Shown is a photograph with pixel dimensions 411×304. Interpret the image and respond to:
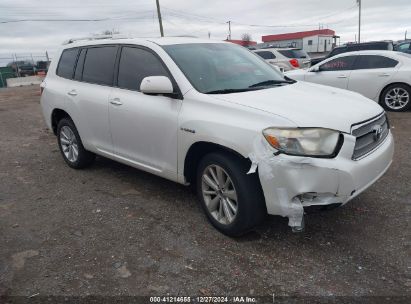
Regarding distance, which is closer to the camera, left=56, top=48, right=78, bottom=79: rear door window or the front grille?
the front grille

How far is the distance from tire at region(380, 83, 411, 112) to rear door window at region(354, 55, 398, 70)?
1.73ft

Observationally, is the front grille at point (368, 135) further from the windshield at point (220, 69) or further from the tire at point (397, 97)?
the tire at point (397, 97)

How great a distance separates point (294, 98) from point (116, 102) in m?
2.06

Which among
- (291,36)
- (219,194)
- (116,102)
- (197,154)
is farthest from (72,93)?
(291,36)

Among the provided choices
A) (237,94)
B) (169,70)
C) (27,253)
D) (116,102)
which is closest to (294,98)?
(237,94)

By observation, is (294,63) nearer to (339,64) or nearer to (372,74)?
(339,64)

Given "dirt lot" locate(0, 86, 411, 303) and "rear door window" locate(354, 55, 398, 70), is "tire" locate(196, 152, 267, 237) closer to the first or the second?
"dirt lot" locate(0, 86, 411, 303)

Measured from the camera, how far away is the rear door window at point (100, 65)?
479 cm

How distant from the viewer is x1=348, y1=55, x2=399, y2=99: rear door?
9219mm

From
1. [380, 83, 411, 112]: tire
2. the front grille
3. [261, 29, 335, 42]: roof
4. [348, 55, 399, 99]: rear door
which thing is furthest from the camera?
[261, 29, 335, 42]: roof

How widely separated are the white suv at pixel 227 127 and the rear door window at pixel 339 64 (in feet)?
19.1

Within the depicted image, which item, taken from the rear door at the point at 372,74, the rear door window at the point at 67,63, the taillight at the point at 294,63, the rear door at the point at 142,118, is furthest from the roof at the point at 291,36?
the rear door at the point at 142,118

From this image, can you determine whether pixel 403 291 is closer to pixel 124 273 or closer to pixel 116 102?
pixel 124 273

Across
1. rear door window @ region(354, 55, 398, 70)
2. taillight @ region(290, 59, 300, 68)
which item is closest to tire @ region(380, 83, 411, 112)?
rear door window @ region(354, 55, 398, 70)
